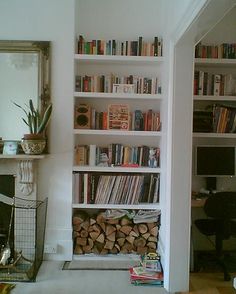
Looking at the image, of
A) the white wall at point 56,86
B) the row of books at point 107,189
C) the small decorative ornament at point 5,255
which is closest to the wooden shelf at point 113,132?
the white wall at point 56,86

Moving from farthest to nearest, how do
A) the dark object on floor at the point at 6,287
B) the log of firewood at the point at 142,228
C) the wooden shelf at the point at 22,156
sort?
the log of firewood at the point at 142,228
the wooden shelf at the point at 22,156
the dark object on floor at the point at 6,287

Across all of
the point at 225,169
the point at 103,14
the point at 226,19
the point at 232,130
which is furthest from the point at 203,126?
the point at 103,14

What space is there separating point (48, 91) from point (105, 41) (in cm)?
81

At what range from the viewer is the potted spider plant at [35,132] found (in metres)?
2.94

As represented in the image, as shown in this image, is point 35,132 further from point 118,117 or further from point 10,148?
point 118,117

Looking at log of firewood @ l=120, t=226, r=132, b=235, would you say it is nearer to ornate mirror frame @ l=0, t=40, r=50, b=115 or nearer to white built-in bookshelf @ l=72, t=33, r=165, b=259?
white built-in bookshelf @ l=72, t=33, r=165, b=259

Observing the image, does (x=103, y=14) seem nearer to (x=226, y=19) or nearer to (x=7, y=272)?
(x=226, y=19)

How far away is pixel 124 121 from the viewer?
327cm

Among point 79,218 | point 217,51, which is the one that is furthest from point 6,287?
point 217,51

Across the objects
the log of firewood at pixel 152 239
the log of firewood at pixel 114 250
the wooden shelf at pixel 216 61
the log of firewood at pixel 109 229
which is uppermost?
the wooden shelf at pixel 216 61

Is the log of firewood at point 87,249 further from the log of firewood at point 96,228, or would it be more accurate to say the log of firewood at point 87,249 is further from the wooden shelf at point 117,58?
the wooden shelf at point 117,58

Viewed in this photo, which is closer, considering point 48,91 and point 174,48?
point 174,48

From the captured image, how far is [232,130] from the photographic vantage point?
326 cm

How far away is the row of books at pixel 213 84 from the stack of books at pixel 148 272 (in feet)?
5.78
